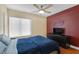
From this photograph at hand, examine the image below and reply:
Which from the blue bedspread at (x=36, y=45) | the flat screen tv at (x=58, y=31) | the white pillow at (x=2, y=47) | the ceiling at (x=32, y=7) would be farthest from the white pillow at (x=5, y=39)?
the flat screen tv at (x=58, y=31)

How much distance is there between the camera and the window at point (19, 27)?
1.22 metres

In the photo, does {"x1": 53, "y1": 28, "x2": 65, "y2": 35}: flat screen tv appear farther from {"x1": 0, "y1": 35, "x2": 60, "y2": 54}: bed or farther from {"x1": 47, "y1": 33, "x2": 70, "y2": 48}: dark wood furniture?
{"x1": 0, "y1": 35, "x2": 60, "y2": 54}: bed

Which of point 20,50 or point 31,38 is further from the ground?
point 31,38

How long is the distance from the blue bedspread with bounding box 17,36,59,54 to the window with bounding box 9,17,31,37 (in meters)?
0.11

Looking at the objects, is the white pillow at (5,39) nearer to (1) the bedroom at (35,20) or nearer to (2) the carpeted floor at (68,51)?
(1) the bedroom at (35,20)

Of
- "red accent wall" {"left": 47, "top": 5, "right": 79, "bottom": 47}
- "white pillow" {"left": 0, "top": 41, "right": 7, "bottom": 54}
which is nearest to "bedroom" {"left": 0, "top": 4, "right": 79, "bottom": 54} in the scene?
"red accent wall" {"left": 47, "top": 5, "right": 79, "bottom": 47}

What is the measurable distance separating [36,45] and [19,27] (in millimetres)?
395

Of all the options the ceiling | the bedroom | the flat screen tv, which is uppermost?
the ceiling

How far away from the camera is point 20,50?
1.13 meters

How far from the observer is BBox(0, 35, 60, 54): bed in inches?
44.7
